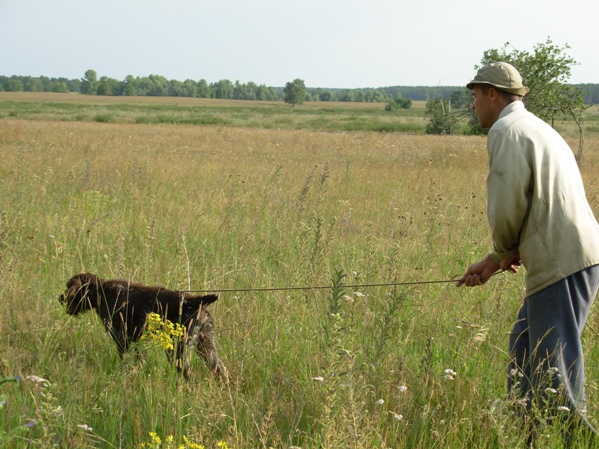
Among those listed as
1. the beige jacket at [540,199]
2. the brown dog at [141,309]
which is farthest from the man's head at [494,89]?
the brown dog at [141,309]

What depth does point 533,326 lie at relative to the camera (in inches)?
130

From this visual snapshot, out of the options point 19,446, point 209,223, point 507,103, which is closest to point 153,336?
point 19,446

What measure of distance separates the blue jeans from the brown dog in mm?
1782

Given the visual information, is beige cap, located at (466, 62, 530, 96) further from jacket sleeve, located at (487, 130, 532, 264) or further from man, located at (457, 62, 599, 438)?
jacket sleeve, located at (487, 130, 532, 264)

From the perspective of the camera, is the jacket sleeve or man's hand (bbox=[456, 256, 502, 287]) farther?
man's hand (bbox=[456, 256, 502, 287])

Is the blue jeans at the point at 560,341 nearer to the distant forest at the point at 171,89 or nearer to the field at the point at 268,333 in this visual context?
the field at the point at 268,333

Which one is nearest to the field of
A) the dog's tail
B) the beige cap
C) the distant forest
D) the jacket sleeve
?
the dog's tail

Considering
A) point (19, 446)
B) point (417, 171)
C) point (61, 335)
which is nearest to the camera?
point (19, 446)

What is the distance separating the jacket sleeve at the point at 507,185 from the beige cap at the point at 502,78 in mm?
315

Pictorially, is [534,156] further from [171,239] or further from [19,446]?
[171,239]

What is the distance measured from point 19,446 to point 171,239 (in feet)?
12.8

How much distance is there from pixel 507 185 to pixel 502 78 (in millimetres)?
623

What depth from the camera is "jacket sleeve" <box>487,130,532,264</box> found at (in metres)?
3.07

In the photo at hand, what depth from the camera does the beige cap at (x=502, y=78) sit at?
10.8ft
